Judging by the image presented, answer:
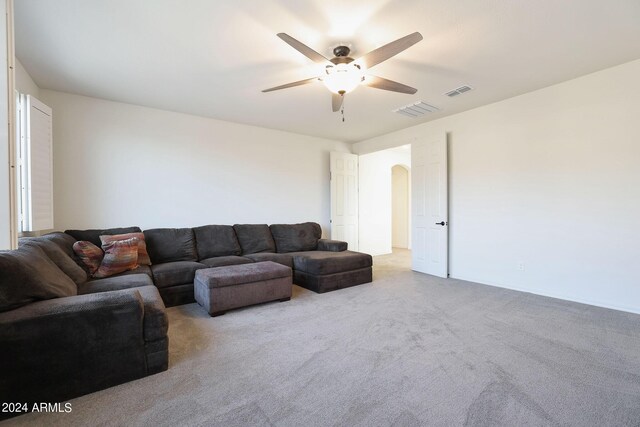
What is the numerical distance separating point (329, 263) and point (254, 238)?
149 centimetres

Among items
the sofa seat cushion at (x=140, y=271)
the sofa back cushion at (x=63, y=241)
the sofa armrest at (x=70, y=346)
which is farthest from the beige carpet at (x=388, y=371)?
the sofa back cushion at (x=63, y=241)

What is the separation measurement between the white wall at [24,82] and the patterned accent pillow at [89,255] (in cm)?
170

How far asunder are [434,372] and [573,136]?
3.40 metres

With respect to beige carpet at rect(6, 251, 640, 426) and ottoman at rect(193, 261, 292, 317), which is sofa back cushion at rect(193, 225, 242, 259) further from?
beige carpet at rect(6, 251, 640, 426)

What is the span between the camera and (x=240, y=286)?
3172mm

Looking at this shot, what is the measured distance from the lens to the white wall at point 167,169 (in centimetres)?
380

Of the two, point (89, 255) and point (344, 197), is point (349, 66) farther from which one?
point (344, 197)

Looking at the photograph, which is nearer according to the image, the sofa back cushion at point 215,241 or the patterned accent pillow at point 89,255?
the patterned accent pillow at point 89,255

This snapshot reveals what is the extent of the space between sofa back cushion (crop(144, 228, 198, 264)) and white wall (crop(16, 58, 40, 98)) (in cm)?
200

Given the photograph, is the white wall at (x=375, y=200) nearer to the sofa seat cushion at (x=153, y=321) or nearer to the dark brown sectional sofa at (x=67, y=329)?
the dark brown sectional sofa at (x=67, y=329)

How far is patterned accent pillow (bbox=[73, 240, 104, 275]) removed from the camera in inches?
120

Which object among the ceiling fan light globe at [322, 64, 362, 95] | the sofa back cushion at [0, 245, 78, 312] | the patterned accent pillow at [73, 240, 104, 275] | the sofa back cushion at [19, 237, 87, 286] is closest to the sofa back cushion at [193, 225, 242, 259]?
the patterned accent pillow at [73, 240, 104, 275]

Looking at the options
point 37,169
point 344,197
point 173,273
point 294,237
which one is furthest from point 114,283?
point 344,197

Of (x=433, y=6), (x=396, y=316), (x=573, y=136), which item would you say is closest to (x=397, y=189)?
(x=573, y=136)
